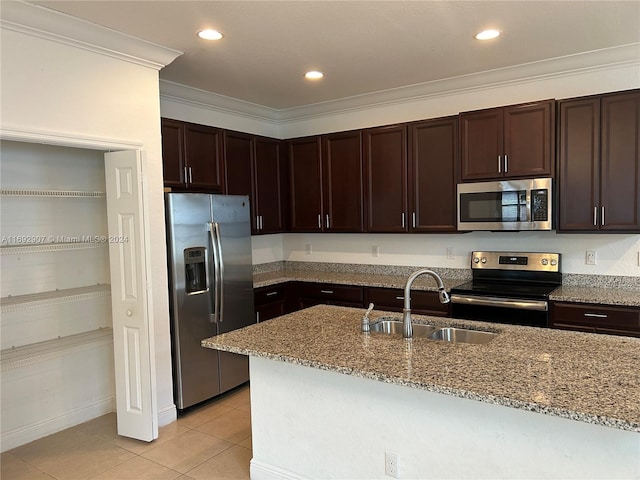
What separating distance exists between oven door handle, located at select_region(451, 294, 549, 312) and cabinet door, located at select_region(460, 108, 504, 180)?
1.00m

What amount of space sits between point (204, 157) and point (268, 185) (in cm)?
89

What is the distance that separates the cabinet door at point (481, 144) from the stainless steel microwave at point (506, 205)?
0.34 ft

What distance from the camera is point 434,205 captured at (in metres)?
4.09

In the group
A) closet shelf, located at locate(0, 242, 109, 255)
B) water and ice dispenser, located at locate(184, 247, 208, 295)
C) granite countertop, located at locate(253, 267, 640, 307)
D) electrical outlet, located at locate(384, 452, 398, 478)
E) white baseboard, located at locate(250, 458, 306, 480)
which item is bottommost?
white baseboard, located at locate(250, 458, 306, 480)

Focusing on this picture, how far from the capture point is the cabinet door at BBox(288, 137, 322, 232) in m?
4.79

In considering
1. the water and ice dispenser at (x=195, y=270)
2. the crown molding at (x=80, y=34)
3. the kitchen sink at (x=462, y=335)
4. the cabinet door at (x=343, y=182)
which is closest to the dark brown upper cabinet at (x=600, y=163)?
the kitchen sink at (x=462, y=335)

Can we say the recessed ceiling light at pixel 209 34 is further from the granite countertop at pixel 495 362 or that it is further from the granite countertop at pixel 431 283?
the granite countertop at pixel 431 283

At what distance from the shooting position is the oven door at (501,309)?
132 inches

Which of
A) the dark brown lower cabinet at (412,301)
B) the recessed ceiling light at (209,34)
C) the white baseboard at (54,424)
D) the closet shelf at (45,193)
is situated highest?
the recessed ceiling light at (209,34)

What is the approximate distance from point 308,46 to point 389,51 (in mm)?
608

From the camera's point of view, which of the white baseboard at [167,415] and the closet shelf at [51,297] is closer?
the closet shelf at [51,297]

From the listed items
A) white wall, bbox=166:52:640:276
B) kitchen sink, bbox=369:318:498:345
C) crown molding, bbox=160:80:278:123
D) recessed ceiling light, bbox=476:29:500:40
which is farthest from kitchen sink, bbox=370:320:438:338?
crown molding, bbox=160:80:278:123

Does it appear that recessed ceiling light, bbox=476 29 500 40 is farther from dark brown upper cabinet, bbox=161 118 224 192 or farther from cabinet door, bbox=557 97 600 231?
dark brown upper cabinet, bbox=161 118 224 192

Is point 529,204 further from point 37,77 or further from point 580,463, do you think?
point 37,77
